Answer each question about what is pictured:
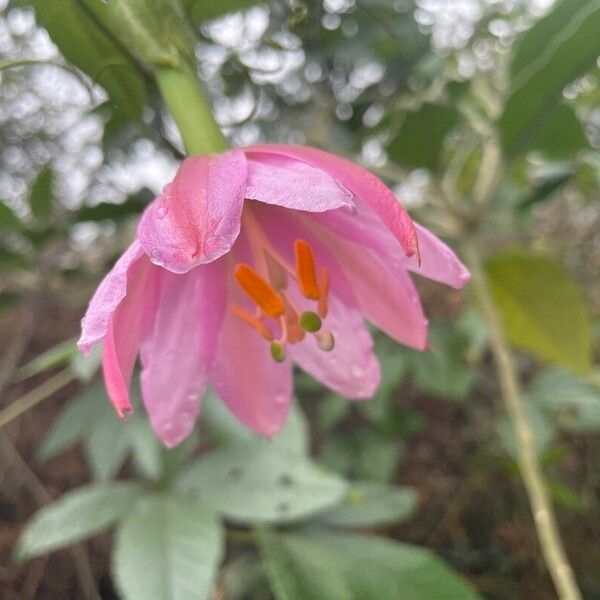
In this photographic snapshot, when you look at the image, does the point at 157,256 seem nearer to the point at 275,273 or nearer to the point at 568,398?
the point at 275,273

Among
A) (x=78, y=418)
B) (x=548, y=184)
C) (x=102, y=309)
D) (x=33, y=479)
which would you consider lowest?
(x=33, y=479)

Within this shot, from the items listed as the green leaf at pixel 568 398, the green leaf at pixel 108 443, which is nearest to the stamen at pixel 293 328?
the green leaf at pixel 108 443

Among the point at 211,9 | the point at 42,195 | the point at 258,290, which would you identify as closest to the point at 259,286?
the point at 258,290

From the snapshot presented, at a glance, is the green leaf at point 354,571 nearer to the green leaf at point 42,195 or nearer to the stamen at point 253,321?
the stamen at point 253,321

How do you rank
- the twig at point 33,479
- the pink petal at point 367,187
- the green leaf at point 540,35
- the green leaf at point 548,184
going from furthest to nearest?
1. the twig at point 33,479
2. the green leaf at point 548,184
3. the green leaf at point 540,35
4. the pink petal at point 367,187

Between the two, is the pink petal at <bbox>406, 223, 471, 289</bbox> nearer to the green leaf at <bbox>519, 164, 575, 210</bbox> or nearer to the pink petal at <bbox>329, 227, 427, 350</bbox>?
the pink petal at <bbox>329, 227, 427, 350</bbox>

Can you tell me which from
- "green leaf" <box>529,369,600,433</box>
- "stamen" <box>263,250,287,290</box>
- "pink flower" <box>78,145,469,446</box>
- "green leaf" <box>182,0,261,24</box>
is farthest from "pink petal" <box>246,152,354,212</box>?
"green leaf" <box>529,369,600,433</box>
